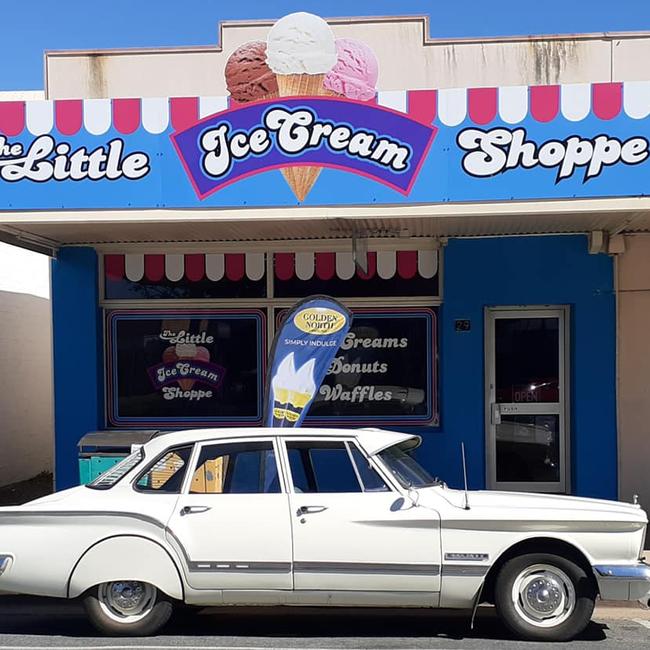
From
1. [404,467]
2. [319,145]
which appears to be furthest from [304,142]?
[404,467]

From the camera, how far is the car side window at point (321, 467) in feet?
18.4

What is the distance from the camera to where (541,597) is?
17.9ft

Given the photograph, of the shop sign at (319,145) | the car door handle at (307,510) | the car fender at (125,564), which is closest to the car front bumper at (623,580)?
the car door handle at (307,510)

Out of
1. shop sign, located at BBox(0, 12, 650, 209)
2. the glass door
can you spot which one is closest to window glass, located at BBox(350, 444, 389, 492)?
shop sign, located at BBox(0, 12, 650, 209)

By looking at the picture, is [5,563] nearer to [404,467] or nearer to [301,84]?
[404,467]

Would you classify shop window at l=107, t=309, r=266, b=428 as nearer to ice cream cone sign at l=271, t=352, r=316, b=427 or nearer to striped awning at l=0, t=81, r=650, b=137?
ice cream cone sign at l=271, t=352, r=316, b=427

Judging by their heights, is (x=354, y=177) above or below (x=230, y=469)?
above

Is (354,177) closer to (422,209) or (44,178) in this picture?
(422,209)

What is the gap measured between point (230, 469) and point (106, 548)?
0.98m

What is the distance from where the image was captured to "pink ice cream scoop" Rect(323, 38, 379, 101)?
7.73 metres

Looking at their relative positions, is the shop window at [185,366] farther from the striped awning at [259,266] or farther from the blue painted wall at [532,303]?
the blue painted wall at [532,303]

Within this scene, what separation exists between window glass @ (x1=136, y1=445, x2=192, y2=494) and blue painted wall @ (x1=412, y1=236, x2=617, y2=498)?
4462mm

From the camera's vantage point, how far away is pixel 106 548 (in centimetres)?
545

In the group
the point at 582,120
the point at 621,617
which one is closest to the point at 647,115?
the point at 582,120
